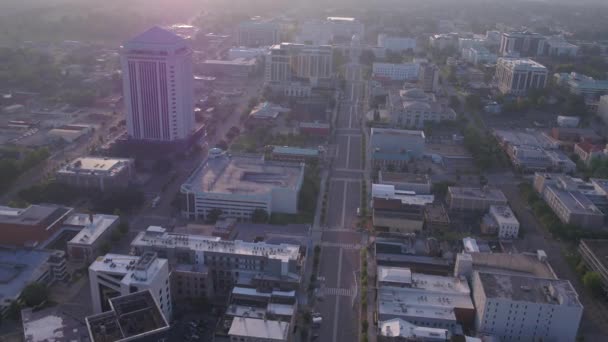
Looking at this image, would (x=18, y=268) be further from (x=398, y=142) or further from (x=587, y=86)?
(x=587, y=86)

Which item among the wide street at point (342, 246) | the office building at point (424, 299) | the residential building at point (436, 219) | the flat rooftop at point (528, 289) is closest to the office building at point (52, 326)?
the wide street at point (342, 246)

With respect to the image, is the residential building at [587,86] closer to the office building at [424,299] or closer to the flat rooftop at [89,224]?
the office building at [424,299]

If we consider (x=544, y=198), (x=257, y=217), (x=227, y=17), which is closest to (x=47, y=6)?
(x=227, y=17)

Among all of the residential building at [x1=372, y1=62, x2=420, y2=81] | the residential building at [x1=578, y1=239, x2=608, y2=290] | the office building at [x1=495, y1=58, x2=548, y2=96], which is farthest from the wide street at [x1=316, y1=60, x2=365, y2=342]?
the office building at [x1=495, y1=58, x2=548, y2=96]

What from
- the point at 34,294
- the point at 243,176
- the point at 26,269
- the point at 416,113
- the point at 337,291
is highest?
the point at 416,113

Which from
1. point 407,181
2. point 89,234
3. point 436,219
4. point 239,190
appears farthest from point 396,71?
point 89,234

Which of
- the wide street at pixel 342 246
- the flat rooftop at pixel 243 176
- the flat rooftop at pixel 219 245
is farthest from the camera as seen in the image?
the flat rooftop at pixel 243 176

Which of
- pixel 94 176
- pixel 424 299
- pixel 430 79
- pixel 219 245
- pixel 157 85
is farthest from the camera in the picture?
pixel 430 79
